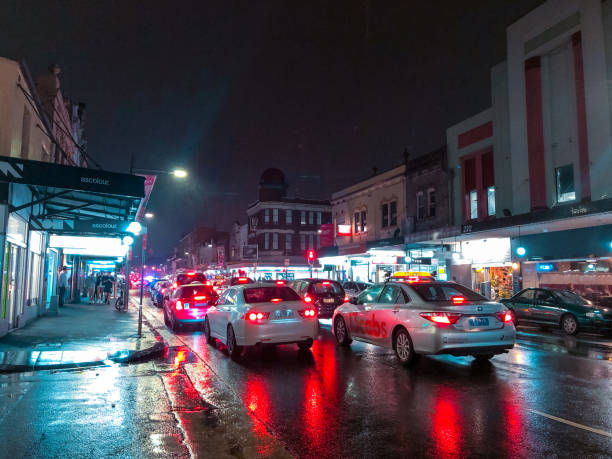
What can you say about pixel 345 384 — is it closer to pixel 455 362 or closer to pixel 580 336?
pixel 455 362

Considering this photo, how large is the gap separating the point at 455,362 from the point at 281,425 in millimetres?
5527

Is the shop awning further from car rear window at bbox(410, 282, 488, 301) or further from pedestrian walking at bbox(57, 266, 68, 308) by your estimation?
pedestrian walking at bbox(57, 266, 68, 308)

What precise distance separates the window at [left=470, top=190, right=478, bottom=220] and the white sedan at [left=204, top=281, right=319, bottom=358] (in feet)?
61.9

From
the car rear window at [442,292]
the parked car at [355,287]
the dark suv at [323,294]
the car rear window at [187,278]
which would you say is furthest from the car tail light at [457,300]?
the car rear window at [187,278]

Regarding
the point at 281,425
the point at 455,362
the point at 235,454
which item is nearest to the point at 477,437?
the point at 281,425

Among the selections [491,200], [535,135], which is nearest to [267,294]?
[535,135]

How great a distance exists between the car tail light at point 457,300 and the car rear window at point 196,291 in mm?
10780

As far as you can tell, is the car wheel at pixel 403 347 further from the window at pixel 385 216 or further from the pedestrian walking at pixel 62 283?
the window at pixel 385 216

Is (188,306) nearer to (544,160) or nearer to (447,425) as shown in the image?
(447,425)

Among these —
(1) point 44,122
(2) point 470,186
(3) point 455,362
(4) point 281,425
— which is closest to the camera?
(4) point 281,425

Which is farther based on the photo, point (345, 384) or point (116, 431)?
point (345, 384)

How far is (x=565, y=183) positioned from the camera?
23.0m

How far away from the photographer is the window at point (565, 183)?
74.2 feet

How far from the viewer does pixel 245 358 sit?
11383 millimetres
